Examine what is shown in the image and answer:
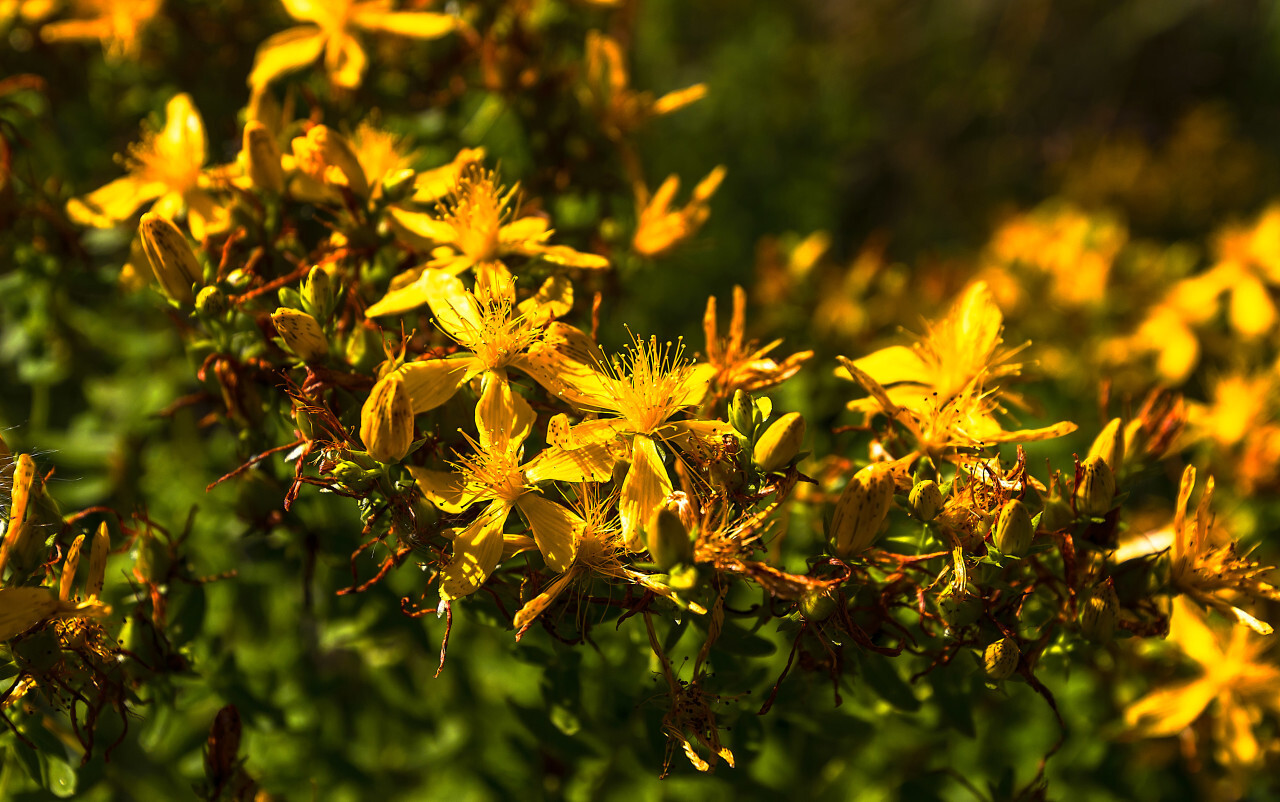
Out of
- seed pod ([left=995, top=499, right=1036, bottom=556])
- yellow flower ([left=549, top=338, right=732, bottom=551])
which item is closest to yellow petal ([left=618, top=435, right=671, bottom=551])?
yellow flower ([left=549, top=338, right=732, bottom=551])

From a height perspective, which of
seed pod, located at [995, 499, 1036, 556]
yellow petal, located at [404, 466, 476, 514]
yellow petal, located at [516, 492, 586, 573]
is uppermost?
seed pod, located at [995, 499, 1036, 556]

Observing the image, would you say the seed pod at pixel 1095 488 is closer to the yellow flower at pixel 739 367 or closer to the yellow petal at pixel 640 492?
the yellow flower at pixel 739 367

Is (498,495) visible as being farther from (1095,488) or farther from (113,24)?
(113,24)

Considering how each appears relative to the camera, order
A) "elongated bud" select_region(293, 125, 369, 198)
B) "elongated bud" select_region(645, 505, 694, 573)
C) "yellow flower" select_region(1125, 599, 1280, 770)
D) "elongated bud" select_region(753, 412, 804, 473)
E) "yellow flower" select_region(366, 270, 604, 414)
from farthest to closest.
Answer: "yellow flower" select_region(1125, 599, 1280, 770) → "elongated bud" select_region(293, 125, 369, 198) → "yellow flower" select_region(366, 270, 604, 414) → "elongated bud" select_region(753, 412, 804, 473) → "elongated bud" select_region(645, 505, 694, 573)

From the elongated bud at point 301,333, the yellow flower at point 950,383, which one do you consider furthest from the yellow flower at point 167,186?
the yellow flower at point 950,383

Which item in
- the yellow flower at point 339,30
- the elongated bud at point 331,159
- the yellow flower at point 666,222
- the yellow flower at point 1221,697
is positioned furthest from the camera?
the yellow flower at point 339,30

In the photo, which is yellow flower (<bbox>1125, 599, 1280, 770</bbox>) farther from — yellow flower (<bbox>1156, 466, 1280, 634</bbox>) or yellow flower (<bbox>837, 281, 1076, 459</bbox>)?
yellow flower (<bbox>837, 281, 1076, 459</bbox>)

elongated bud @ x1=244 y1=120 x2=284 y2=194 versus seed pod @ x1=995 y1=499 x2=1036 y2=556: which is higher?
elongated bud @ x1=244 y1=120 x2=284 y2=194

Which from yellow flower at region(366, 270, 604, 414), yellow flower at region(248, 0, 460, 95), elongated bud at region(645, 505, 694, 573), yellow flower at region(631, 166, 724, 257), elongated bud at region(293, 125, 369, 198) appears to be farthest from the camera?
yellow flower at region(248, 0, 460, 95)
